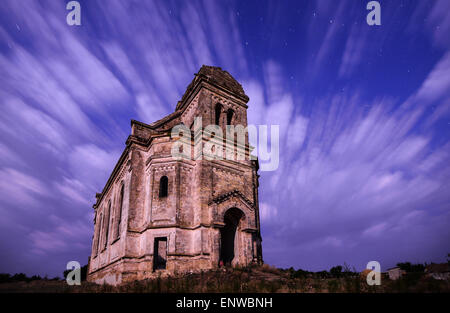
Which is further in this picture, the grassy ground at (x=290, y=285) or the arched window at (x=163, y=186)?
the arched window at (x=163, y=186)

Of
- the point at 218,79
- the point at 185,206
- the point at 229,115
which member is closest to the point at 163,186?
Answer: the point at 185,206

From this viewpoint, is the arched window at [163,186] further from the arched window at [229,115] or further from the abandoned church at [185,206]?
the arched window at [229,115]

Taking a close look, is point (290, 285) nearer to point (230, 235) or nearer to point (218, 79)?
point (230, 235)

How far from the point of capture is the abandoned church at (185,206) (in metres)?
16.8

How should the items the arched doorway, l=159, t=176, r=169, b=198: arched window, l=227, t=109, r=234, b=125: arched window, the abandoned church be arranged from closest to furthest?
the abandoned church
l=159, t=176, r=169, b=198: arched window
the arched doorway
l=227, t=109, r=234, b=125: arched window

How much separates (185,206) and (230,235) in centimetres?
457

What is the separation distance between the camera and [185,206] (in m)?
18.0

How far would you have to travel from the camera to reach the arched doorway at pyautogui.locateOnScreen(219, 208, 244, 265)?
63.2 ft

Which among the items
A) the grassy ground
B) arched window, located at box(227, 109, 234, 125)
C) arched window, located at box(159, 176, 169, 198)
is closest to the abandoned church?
arched window, located at box(159, 176, 169, 198)

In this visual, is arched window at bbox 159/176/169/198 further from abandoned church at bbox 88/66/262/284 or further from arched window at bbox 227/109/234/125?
arched window at bbox 227/109/234/125

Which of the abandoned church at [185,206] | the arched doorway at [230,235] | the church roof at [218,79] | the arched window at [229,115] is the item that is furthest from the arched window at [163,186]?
the church roof at [218,79]
